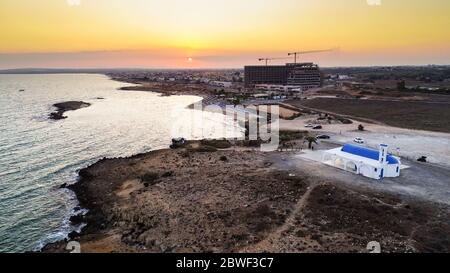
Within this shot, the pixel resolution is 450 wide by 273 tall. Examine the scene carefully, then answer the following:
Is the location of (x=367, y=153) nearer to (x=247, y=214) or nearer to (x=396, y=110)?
(x=247, y=214)

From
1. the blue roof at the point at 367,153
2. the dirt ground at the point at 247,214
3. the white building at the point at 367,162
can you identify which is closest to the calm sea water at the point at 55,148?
the dirt ground at the point at 247,214

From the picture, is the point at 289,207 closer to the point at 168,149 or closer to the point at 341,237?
the point at 341,237

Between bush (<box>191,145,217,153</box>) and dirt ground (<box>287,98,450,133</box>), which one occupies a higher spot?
dirt ground (<box>287,98,450,133</box>)

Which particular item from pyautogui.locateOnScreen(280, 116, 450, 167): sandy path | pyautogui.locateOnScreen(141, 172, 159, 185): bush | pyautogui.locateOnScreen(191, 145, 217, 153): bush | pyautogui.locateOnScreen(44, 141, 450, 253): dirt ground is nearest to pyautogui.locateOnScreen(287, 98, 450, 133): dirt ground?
pyautogui.locateOnScreen(280, 116, 450, 167): sandy path

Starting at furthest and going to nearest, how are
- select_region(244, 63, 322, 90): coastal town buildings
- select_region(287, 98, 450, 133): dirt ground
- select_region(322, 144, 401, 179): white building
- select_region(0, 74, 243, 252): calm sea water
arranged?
select_region(244, 63, 322, 90): coastal town buildings
select_region(287, 98, 450, 133): dirt ground
select_region(322, 144, 401, 179): white building
select_region(0, 74, 243, 252): calm sea water

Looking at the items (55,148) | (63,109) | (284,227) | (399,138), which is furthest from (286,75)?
(284,227)

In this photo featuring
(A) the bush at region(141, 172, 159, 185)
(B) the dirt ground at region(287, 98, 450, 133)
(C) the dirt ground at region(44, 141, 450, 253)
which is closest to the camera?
(C) the dirt ground at region(44, 141, 450, 253)

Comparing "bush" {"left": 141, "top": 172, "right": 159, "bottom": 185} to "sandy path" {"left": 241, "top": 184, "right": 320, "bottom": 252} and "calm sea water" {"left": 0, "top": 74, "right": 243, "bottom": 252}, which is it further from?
"sandy path" {"left": 241, "top": 184, "right": 320, "bottom": 252}
